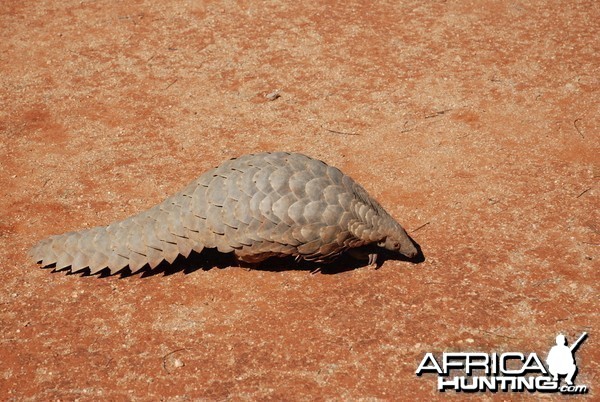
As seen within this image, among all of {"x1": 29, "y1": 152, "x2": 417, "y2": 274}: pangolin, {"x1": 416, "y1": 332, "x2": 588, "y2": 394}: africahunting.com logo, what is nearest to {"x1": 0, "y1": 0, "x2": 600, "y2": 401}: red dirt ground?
{"x1": 416, "y1": 332, "x2": 588, "y2": 394}: africahunting.com logo

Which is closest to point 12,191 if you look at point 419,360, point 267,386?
point 267,386

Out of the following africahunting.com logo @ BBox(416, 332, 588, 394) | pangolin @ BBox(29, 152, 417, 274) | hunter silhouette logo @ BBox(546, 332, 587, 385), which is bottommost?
africahunting.com logo @ BBox(416, 332, 588, 394)

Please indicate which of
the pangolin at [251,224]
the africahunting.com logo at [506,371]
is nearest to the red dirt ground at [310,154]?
the africahunting.com logo at [506,371]

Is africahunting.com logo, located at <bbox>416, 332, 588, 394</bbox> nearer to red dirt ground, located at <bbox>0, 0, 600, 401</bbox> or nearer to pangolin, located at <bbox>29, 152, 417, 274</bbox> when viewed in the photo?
red dirt ground, located at <bbox>0, 0, 600, 401</bbox>

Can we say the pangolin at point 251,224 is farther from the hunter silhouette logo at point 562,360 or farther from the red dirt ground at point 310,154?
the hunter silhouette logo at point 562,360

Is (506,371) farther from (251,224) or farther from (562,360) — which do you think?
(251,224)

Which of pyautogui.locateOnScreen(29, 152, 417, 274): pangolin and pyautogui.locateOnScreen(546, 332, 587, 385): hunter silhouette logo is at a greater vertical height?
pyautogui.locateOnScreen(29, 152, 417, 274): pangolin
